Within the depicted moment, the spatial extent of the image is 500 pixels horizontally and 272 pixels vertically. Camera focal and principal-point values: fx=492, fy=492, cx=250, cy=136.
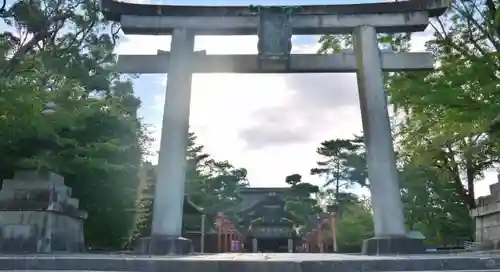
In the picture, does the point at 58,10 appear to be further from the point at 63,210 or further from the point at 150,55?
the point at 63,210

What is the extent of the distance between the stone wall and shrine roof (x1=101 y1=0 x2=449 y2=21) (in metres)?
4.01

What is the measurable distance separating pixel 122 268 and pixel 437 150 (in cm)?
1247

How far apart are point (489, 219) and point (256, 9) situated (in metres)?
6.52

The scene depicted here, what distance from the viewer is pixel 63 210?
28.0 feet

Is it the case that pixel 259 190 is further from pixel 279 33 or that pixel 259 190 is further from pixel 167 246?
pixel 167 246

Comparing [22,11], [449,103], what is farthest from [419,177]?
[22,11]

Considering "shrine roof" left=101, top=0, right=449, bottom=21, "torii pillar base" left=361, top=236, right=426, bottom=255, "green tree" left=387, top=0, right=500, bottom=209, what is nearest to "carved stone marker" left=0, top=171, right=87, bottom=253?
"shrine roof" left=101, top=0, right=449, bottom=21

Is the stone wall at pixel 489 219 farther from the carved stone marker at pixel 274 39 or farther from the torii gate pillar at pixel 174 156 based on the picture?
the torii gate pillar at pixel 174 156

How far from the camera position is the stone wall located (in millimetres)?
9727

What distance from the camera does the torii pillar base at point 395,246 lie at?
858 centimetres

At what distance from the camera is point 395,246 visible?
8.61 meters

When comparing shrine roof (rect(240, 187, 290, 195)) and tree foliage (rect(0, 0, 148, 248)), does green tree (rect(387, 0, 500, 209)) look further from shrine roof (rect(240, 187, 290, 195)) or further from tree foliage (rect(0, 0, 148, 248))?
shrine roof (rect(240, 187, 290, 195))

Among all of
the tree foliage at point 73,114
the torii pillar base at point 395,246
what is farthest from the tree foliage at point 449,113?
the tree foliage at point 73,114

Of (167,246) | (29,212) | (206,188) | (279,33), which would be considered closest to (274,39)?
(279,33)
